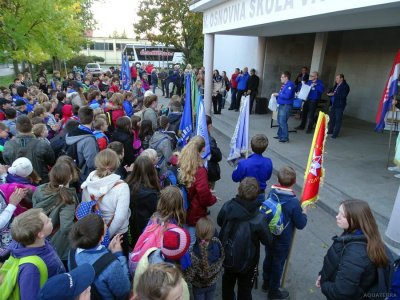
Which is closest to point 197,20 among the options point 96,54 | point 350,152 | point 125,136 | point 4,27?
point 4,27

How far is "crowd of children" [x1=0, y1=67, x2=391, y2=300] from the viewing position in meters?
1.96

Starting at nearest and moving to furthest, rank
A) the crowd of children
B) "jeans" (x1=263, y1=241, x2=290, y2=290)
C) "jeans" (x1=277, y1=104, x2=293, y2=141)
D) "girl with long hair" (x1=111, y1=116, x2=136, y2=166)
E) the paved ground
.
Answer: the crowd of children, "jeans" (x1=263, y1=241, x2=290, y2=290), the paved ground, "girl with long hair" (x1=111, y1=116, x2=136, y2=166), "jeans" (x1=277, y1=104, x2=293, y2=141)

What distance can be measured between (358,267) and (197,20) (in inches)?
1009

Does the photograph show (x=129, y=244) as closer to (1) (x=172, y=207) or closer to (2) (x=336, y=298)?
(1) (x=172, y=207)

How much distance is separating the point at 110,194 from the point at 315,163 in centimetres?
229

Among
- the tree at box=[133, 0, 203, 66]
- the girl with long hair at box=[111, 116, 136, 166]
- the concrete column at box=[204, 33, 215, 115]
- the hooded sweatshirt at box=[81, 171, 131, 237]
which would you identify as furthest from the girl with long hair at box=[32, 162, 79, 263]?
the tree at box=[133, 0, 203, 66]

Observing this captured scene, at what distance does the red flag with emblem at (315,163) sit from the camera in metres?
3.51

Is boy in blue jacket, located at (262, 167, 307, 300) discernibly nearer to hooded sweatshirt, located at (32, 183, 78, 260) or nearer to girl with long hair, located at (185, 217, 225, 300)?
girl with long hair, located at (185, 217, 225, 300)

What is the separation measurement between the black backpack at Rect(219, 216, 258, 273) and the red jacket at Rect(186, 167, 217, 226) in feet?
1.96

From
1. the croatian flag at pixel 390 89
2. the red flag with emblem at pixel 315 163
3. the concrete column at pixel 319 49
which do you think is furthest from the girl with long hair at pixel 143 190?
the concrete column at pixel 319 49

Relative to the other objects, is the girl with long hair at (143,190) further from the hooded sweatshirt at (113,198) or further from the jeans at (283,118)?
the jeans at (283,118)

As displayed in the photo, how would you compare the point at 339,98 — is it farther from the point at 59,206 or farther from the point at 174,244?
the point at 59,206

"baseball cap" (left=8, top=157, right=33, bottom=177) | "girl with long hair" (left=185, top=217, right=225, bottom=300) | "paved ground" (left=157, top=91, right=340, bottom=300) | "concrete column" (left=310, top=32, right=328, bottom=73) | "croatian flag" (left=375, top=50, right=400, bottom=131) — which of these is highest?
"concrete column" (left=310, top=32, right=328, bottom=73)

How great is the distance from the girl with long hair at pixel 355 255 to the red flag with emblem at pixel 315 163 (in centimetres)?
123
